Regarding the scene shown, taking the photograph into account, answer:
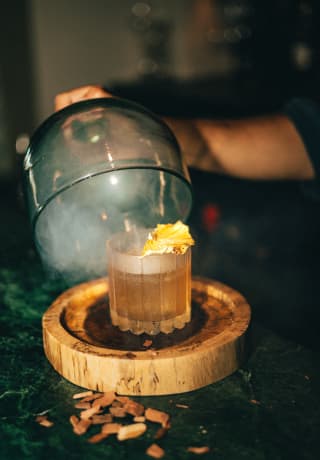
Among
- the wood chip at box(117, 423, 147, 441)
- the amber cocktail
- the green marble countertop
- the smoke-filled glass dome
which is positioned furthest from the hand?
the wood chip at box(117, 423, 147, 441)

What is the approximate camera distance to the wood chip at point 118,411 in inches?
38.1

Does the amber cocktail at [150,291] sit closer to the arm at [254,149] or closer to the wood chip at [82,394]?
the wood chip at [82,394]

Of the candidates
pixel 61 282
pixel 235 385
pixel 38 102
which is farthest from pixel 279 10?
pixel 235 385

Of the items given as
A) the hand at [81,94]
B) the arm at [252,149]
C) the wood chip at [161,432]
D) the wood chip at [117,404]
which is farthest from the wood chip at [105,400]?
the arm at [252,149]

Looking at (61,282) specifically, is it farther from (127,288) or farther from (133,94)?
(133,94)

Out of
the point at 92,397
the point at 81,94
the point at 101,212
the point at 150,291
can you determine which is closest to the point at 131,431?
the point at 92,397

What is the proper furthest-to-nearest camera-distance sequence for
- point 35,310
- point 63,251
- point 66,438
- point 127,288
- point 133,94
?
point 133,94 → point 35,310 → point 63,251 → point 127,288 → point 66,438

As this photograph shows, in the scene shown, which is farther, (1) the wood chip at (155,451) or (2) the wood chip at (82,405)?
(2) the wood chip at (82,405)

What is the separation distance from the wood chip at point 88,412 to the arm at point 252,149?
1.23m

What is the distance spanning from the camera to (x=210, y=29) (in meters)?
6.27

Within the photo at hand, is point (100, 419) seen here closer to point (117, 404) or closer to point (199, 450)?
point (117, 404)

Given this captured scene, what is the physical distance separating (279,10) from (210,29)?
1736 mm

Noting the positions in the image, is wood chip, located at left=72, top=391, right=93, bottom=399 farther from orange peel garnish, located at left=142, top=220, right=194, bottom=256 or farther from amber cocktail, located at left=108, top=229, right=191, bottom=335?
orange peel garnish, located at left=142, top=220, right=194, bottom=256

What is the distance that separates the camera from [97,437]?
0.91 meters
